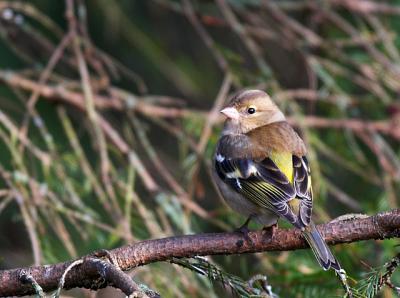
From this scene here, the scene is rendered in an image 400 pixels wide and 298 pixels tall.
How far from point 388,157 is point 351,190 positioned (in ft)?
2.97

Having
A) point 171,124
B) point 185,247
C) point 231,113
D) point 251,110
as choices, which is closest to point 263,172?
point 231,113

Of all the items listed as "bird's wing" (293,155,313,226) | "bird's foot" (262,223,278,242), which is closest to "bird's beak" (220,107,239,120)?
"bird's wing" (293,155,313,226)

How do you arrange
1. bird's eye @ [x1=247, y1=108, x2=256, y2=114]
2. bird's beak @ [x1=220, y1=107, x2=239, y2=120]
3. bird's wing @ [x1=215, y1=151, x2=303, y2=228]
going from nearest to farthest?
bird's wing @ [x1=215, y1=151, x2=303, y2=228], bird's beak @ [x1=220, y1=107, x2=239, y2=120], bird's eye @ [x1=247, y1=108, x2=256, y2=114]

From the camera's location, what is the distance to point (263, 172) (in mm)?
3998

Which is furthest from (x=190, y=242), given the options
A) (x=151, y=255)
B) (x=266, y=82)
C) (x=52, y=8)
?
(x=52, y=8)

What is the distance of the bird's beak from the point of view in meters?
4.71

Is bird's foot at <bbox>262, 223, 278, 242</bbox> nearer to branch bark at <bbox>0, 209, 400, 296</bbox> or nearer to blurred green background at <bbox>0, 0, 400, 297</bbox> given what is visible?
branch bark at <bbox>0, 209, 400, 296</bbox>

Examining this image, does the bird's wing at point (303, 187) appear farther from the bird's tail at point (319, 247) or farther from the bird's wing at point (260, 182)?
the bird's tail at point (319, 247)

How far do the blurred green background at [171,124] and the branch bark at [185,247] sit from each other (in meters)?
0.10

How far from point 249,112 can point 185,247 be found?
2123 mm

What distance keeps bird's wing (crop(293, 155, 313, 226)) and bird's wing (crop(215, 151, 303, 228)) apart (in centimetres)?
4

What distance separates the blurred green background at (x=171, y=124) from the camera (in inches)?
161

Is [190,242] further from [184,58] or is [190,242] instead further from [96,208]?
[184,58]

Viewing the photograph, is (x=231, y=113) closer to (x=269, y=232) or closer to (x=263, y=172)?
(x=263, y=172)
